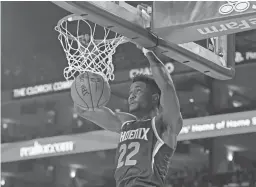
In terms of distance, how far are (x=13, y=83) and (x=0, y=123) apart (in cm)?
95

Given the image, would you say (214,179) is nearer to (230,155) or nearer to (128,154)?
(230,155)

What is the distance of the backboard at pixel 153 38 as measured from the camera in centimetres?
385

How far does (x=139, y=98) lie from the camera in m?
4.21

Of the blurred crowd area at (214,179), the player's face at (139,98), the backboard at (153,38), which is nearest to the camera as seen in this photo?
the backboard at (153,38)

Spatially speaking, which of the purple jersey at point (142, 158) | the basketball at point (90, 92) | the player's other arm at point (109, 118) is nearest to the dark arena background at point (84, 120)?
the player's other arm at point (109, 118)

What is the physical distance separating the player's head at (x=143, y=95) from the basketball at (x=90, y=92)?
262 millimetres

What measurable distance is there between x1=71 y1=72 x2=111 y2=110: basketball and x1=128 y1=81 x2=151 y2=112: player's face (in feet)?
0.93

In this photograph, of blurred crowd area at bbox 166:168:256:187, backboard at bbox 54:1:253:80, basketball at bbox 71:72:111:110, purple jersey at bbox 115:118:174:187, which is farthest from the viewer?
blurred crowd area at bbox 166:168:256:187

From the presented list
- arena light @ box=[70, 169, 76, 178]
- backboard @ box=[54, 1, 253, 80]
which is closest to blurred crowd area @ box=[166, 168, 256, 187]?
arena light @ box=[70, 169, 76, 178]

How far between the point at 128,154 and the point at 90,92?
573 millimetres

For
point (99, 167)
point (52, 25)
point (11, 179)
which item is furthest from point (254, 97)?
point (11, 179)

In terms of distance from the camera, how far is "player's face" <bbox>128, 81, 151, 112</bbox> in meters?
4.21

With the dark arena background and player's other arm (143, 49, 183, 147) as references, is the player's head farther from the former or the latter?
the dark arena background

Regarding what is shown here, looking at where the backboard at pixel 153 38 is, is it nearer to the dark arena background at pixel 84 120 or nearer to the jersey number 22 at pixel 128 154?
the jersey number 22 at pixel 128 154
